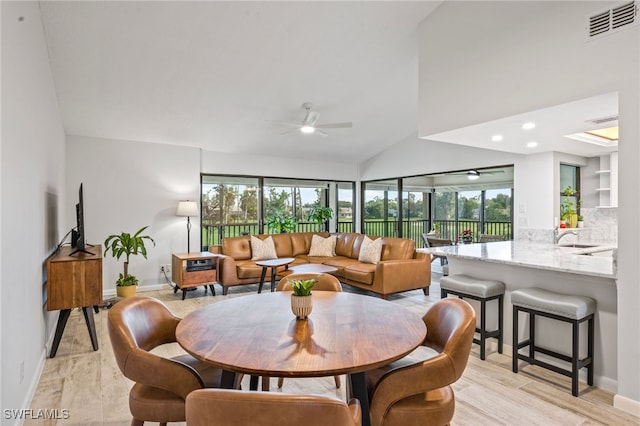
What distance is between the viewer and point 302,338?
5.28 feet

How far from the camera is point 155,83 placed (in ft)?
14.2

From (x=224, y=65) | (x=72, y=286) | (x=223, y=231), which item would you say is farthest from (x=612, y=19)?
A: (x=223, y=231)

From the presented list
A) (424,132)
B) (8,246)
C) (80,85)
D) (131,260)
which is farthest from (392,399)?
(131,260)

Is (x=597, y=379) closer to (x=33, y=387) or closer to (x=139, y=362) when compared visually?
(x=139, y=362)

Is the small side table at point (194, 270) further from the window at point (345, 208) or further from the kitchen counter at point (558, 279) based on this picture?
the window at point (345, 208)

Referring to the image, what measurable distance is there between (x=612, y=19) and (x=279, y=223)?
5990 mm

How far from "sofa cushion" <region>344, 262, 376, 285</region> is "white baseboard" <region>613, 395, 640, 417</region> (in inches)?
122

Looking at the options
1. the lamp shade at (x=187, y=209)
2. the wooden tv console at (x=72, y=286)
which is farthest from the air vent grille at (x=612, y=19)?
the lamp shade at (x=187, y=209)

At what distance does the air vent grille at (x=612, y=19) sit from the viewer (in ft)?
7.56

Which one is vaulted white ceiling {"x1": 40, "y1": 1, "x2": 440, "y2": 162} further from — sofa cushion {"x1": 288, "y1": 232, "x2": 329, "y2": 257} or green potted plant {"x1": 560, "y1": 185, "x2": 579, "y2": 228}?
green potted plant {"x1": 560, "y1": 185, "x2": 579, "y2": 228}

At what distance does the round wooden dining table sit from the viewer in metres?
1.35

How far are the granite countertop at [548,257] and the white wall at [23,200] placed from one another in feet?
11.4

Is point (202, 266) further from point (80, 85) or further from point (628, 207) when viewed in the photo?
point (628, 207)

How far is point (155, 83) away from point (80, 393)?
3.38 m
